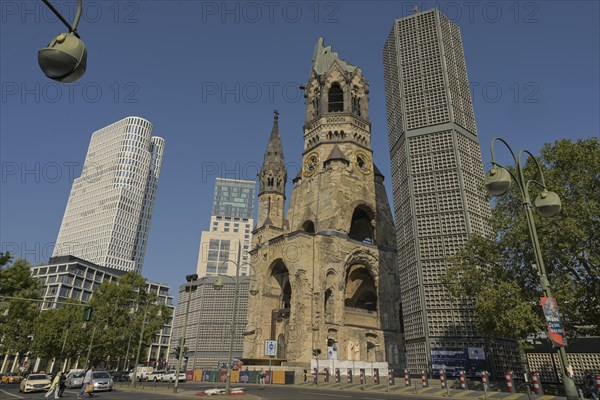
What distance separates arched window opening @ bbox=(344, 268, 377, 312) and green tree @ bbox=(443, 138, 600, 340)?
2458cm

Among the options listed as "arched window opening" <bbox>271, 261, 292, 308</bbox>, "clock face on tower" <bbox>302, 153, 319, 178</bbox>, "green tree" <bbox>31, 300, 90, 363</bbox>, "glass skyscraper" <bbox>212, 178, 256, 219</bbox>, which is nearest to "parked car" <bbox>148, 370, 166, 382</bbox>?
"green tree" <bbox>31, 300, 90, 363</bbox>

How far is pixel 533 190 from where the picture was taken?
23188 millimetres

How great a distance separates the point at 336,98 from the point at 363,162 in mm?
12026

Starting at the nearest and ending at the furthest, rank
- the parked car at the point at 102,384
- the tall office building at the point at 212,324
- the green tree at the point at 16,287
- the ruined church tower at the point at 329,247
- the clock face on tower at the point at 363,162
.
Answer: the parked car at the point at 102,384, the green tree at the point at 16,287, the ruined church tower at the point at 329,247, the clock face on tower at the point at 363,162, the tall office building at the point at 212,324

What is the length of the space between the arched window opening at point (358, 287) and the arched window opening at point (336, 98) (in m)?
23.0

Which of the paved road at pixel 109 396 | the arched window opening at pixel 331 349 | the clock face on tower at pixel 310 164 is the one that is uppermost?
the clock face on tower at pixel 310 164

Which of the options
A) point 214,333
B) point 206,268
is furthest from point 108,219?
point 214,333

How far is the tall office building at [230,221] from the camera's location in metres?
137

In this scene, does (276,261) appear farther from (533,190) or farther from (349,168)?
(533,190)

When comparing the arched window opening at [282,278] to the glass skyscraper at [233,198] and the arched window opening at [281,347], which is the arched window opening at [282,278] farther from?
the glass skyscraper at [233,198]

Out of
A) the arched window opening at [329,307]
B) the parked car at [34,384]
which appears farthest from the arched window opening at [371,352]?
the parked car at [34,384]

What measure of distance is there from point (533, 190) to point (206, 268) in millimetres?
121775

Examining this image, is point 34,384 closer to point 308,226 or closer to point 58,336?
point 58,336

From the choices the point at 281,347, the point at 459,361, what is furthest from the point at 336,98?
the point at 459,361
